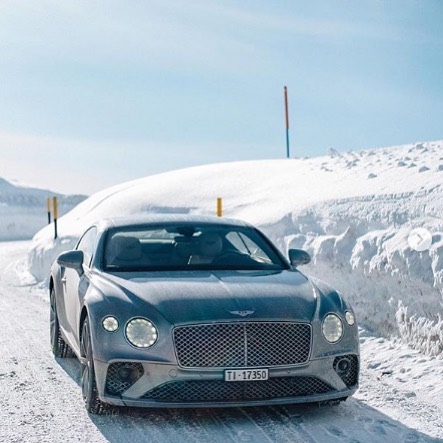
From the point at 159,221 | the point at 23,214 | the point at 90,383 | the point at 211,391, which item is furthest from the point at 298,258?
the point at 23,214

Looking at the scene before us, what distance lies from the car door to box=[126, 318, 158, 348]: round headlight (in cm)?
96

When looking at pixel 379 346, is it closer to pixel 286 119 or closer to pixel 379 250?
pixel 379 250

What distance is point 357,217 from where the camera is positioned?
32.6 feet

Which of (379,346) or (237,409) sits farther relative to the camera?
(379,346)

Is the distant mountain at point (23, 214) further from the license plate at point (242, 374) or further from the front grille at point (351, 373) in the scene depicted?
the license plate at point (242, 374)

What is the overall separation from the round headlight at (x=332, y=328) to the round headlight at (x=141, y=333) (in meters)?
1.13

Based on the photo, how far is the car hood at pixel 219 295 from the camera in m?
4.60

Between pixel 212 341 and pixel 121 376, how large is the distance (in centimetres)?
63

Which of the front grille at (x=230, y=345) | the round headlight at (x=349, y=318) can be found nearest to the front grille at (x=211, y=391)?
the front grille at (x=230, y=345)

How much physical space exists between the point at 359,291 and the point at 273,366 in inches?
163

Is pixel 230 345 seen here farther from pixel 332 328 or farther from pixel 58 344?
pixel 58 344

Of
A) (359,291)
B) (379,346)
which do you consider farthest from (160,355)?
(359,291)

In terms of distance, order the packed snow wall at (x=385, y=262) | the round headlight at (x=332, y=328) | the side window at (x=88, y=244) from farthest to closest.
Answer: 1. the packed snow wall at (x=385, y=262)
2. the side window at (x=88, y=244)
3. the round headlight at (x=332, y=328)

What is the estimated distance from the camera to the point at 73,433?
4551mm
